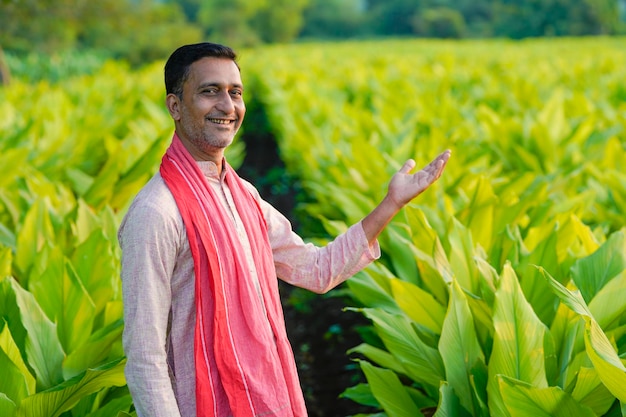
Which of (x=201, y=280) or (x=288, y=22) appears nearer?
(x=201, y=280)

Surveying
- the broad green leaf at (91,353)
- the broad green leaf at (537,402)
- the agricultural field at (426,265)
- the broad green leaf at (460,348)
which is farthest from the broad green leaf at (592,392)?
the broad green leaf at (91,353)

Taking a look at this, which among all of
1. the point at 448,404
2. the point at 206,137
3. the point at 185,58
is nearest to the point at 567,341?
the point at 448,404

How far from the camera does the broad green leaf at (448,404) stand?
2141mm

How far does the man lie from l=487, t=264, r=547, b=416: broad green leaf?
0.59 meters

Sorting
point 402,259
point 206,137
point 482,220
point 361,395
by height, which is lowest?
point 361,395

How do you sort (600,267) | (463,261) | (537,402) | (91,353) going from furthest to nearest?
(463,261) < (600,267) < (91,353) < (537,402)

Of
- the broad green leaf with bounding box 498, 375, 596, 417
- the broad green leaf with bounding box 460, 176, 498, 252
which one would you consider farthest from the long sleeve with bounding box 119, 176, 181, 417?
the broad green leaf with bounding box 460, 176, 498, 252

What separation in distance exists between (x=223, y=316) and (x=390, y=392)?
93cm

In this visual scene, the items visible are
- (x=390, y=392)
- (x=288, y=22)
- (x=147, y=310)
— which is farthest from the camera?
(x=288, y=22)

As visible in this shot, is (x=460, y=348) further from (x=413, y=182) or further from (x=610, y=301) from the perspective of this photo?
(x=413, y=182)

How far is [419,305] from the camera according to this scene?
8.86ft

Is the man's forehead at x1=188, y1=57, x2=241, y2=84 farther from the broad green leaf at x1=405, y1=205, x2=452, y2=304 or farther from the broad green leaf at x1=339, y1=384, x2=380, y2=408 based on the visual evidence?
the broad green leaf at x1=339, y1=384, x2=380, y2=408

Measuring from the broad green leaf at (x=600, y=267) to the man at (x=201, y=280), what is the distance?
1.16 meters

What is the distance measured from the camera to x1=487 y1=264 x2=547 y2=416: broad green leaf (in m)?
A: 2.10
